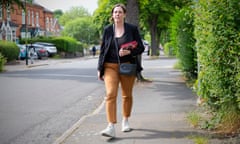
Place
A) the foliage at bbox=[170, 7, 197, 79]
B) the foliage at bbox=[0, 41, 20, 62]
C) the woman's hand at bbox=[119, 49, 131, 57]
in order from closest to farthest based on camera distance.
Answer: the woman's hand at bbox=[119, 49, 131, 57] < the foliage at bbox=[170, 7, 197, 79] < the foliage at bbox=[0, 41, 20, 62]

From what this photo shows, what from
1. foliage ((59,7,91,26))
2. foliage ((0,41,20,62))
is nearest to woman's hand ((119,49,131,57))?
foliage ((0,41,20,62))

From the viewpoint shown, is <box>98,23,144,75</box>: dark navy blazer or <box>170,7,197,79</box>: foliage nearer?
<box>98,23,144,75</box>: dark navy blazer

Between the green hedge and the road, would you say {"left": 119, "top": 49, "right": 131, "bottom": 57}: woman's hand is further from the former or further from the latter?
the road

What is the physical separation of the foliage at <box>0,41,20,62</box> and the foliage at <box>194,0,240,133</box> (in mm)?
29054

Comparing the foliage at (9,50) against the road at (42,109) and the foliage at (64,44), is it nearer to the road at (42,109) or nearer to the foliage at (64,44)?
the road at (42,109)

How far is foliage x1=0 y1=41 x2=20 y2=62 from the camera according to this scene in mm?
33625

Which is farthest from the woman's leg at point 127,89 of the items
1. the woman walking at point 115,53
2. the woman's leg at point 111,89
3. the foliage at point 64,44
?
the foliage at point 64,44

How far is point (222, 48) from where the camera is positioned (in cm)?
580

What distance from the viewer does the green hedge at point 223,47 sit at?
568 cm

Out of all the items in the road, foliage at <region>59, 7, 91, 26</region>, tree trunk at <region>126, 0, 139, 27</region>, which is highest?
foliage at <region>59, 7, 91, 26</region>

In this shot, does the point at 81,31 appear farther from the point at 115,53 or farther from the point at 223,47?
the point at 223,47

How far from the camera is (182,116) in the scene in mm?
8031

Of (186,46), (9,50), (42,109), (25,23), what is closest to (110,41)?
(42,109)

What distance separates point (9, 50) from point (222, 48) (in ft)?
99.0
